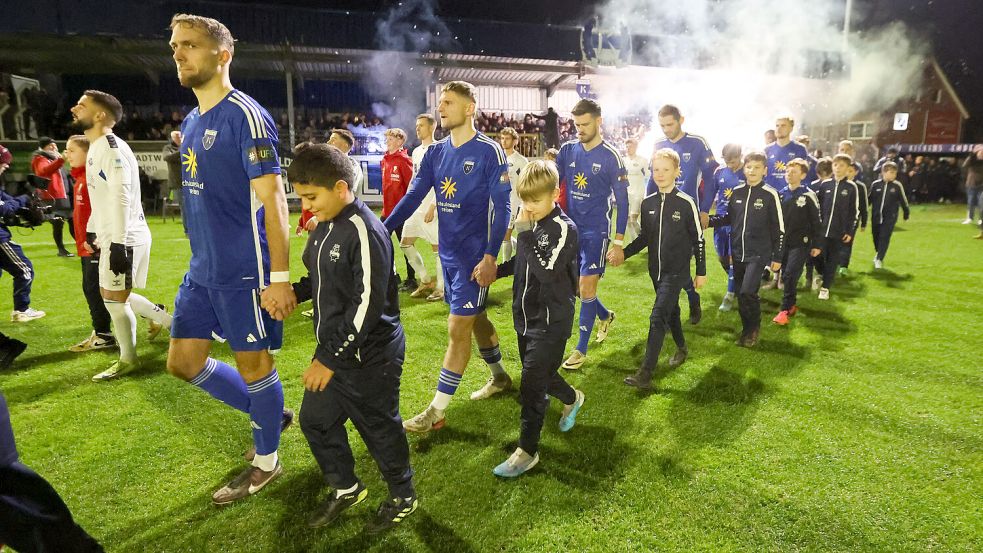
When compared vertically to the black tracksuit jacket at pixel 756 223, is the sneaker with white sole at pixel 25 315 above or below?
below

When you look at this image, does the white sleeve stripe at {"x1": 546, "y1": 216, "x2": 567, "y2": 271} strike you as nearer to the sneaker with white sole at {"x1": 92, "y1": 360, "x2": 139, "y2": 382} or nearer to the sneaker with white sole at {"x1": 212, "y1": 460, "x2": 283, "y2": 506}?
the sneaker with white sole at {"x1": 212, "y1": 460, "x2": 283, "y2": 506}

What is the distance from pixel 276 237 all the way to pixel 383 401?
3.18ft

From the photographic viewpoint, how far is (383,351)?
268 cm

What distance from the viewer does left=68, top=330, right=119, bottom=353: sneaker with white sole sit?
18.4 ft

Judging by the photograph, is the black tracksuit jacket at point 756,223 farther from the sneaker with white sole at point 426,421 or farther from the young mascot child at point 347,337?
the young mascot child at point 347,337

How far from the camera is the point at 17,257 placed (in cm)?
626

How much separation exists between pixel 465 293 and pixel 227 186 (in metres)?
1.71

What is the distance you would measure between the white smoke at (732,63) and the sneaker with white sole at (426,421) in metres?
23.2

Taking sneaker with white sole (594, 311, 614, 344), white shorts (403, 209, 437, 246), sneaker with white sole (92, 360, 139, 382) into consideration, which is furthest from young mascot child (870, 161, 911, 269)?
sneaker with white sole (92, 360, 139, 382)

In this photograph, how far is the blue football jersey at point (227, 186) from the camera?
9.17ft

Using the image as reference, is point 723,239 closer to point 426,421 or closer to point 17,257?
point 426,421

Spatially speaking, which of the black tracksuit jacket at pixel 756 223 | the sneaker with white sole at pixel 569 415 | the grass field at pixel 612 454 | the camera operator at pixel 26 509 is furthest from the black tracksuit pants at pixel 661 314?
the camera operator at pixel 26 509

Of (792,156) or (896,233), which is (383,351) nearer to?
(792,156)

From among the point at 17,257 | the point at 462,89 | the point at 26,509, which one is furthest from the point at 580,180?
the point at 17,257
